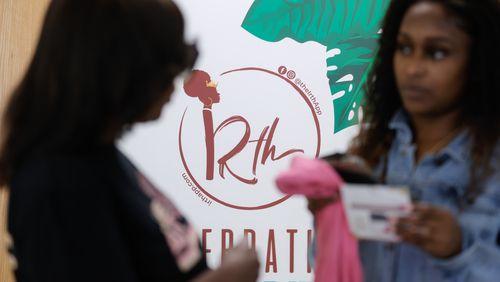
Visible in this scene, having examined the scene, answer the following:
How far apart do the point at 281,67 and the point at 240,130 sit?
0.24 metres

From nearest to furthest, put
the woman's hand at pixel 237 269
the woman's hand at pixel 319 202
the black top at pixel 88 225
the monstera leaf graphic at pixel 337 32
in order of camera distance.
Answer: the black top at pixel 88 225 → the woman's hand at pixel 237 269 → the woman's hand at pixel 319 202 → the monstera leaf graphic at pixel 337 32

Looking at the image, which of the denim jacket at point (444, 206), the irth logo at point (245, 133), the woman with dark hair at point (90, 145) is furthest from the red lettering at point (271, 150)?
the woman with dark hair at point (90, 145)

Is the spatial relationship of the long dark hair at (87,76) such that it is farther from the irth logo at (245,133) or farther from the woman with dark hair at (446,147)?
the irth logo at (245,133)

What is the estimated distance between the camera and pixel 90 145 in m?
0.83

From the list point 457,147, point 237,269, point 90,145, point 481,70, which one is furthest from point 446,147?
point 90,145

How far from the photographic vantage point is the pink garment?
939 millimetres

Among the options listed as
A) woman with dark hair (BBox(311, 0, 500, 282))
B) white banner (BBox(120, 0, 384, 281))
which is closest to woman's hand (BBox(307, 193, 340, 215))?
woman with dark hair (BBox(311, 0, 500, 282))

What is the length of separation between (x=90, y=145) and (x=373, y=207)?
388 mm

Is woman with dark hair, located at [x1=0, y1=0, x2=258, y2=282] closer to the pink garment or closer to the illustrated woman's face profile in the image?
the pink garment

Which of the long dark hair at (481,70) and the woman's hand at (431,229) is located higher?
the long dark hair at (481,70)

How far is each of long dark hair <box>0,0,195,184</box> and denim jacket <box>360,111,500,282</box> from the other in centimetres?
40

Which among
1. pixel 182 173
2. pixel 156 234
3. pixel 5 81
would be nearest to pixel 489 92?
pixel 156 234

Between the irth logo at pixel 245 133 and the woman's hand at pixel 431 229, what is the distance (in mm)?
1134

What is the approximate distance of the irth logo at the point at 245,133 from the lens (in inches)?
79.5
